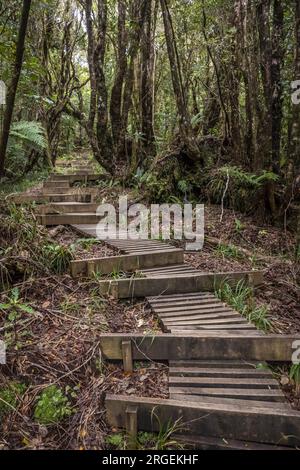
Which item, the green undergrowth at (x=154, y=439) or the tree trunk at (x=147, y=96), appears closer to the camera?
the green undergrowth at (x=154, y=439)

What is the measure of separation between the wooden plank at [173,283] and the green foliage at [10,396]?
3.94 ft

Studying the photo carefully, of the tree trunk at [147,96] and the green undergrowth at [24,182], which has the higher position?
the tree trunk at [147,96]

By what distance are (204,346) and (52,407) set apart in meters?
1.25

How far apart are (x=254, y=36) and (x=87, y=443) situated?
6.92 m

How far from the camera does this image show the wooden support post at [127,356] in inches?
112

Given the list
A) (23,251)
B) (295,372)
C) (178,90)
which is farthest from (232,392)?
(178,90)

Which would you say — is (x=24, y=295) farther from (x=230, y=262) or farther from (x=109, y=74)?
(x=109, y=74)

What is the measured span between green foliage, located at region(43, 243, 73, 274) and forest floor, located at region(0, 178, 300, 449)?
1 cm

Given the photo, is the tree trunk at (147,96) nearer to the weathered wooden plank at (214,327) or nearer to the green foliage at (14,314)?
the green foliage at (14,314)

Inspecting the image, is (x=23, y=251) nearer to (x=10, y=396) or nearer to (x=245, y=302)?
(x=10, y=396)

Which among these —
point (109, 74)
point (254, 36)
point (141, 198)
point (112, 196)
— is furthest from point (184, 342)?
point (109, 74)

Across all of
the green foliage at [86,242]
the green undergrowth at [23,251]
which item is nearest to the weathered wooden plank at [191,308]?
the green undergrowth at [23,251]

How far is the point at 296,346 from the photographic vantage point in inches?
111

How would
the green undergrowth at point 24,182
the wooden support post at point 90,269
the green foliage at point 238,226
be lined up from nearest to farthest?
the wooden support post at point 90,269 < the green foliage at point 238,226 < the green undergrowth at point 24,182
